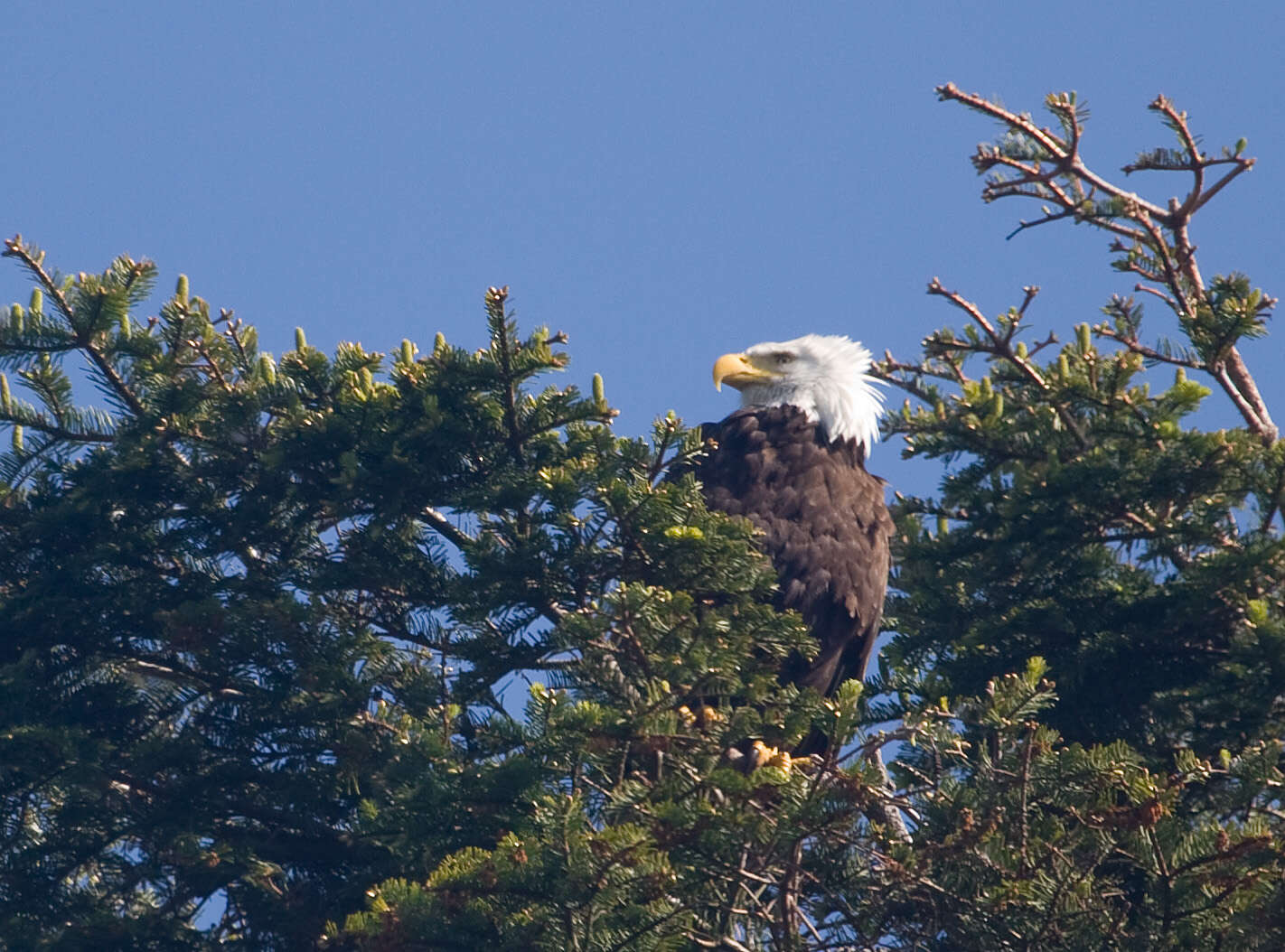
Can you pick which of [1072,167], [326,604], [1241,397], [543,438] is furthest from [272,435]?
[1241,397]

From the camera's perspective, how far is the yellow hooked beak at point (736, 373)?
795 cm

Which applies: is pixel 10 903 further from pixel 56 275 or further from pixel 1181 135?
pixel 1181 135

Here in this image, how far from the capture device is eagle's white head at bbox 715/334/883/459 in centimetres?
762

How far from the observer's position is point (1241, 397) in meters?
5.48

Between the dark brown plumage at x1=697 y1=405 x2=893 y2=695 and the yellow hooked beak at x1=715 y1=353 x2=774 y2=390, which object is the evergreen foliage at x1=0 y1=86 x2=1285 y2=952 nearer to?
the dark brown plumage at x1=697 y1=405 x2=893 y2=695

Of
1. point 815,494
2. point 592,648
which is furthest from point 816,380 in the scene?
point 592,648

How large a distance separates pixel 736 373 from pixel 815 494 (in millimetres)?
1209

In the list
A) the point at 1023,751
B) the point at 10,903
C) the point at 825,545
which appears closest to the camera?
the point at 1023,751

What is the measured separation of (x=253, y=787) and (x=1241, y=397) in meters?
3.81

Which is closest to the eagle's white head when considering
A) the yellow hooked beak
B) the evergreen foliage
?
the yellow hooked beak

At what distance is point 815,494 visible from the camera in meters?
6.96

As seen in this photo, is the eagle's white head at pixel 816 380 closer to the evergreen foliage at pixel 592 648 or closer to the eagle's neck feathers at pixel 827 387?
the eagle's neck feathers at pixel 827 387

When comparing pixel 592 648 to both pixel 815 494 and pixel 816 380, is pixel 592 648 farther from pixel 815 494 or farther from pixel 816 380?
pixel 816 380

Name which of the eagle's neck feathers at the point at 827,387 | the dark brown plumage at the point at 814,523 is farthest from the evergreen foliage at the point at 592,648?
the eagle's neck feathers at the point at 827,387
